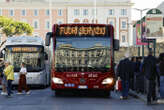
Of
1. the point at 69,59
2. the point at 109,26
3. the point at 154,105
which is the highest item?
the point at 109,26

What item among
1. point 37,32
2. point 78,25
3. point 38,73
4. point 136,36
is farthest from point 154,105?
point 37,32

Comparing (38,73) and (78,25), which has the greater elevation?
(78,25)

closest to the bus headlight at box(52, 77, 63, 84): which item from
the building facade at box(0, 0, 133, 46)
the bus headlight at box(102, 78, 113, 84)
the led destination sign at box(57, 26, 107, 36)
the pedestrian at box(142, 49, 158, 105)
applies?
the bus headlight at box(102, 78, 113, 84)

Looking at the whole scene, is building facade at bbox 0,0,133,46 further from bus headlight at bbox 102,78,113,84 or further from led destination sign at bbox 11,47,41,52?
bus headlight at bbox 102,78,113,84

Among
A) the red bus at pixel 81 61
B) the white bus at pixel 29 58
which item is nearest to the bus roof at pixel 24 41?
the white bus at pixel 29 58

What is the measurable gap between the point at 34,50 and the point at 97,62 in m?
9.79

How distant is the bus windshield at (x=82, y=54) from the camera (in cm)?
1898

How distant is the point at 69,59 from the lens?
749 inches

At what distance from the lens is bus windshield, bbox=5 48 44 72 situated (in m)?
27.8

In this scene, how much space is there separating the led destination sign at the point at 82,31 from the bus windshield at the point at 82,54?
0.68 ft

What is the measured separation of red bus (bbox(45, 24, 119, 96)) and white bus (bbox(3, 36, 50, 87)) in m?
8.71

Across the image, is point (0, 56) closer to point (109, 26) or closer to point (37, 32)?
point (109, 26)

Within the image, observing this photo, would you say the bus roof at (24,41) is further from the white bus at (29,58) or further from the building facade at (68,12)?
the building facade at (68,12)

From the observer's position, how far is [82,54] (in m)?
19.0
